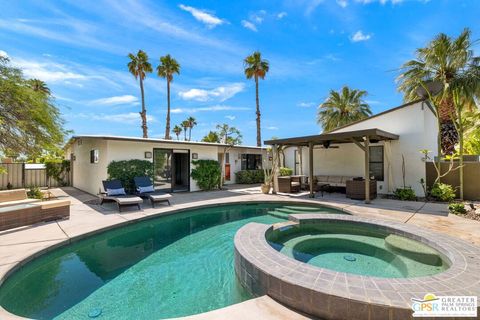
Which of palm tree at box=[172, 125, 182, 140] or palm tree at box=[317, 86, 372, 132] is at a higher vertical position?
palm tree at box=[172, 125, 182, 140]

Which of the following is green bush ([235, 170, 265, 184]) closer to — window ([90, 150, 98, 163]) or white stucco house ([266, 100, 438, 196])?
white stucco house ([266, 100, 438, 196])

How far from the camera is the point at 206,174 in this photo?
1328 cm

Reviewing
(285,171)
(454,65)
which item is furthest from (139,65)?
(454,65)

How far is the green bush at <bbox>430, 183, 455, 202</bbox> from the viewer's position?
29.2 feet

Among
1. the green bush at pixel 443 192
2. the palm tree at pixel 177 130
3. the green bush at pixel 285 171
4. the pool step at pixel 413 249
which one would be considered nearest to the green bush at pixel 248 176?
the green bush at pixel 285 171

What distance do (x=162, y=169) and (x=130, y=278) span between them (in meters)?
8.54

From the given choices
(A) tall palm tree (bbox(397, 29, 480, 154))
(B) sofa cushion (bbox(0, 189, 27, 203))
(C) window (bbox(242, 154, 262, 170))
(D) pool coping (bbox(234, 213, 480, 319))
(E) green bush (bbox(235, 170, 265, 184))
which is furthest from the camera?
(C) window (bbox(242, 154, 262, 170))

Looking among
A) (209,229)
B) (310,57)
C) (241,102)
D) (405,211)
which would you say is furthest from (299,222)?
(241,102)

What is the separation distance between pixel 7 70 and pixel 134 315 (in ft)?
36.3

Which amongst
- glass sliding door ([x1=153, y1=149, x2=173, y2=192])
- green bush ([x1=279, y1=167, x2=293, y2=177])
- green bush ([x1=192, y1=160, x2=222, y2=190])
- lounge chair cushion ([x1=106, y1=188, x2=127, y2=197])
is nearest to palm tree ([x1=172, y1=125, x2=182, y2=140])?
green bush ([x1=279, y1=167, x2=293, y2=177])

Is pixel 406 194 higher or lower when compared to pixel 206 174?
lower

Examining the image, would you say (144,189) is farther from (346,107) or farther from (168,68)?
(346,107)

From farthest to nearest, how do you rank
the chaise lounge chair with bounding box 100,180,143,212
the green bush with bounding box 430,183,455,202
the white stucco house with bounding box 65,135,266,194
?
the white stucco house with bounding box 65,135,266,194, the green bush with bounding box 430,183,455,202, the chaise lounge chair with bounding box 100,180,143,212

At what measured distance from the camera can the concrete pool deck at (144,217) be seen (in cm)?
386
